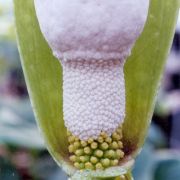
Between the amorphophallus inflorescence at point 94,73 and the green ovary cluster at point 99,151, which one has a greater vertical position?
the amorphophallus inflorescence at point 94,73

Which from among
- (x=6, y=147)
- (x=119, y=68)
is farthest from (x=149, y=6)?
(x=6, y=147)

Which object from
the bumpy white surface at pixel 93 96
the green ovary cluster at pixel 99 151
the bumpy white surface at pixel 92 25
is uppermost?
the bumpy white surface at pixel 92 25

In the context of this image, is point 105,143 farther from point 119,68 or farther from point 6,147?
point 6,147

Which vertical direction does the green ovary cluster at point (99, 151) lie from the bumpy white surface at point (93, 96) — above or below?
below

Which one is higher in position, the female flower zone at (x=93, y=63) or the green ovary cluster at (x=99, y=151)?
the female flower zone at (x=93, y=63)

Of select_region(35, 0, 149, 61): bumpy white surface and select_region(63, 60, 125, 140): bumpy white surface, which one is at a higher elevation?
select_region(35, 0, 149, 61): bumpy white surface
